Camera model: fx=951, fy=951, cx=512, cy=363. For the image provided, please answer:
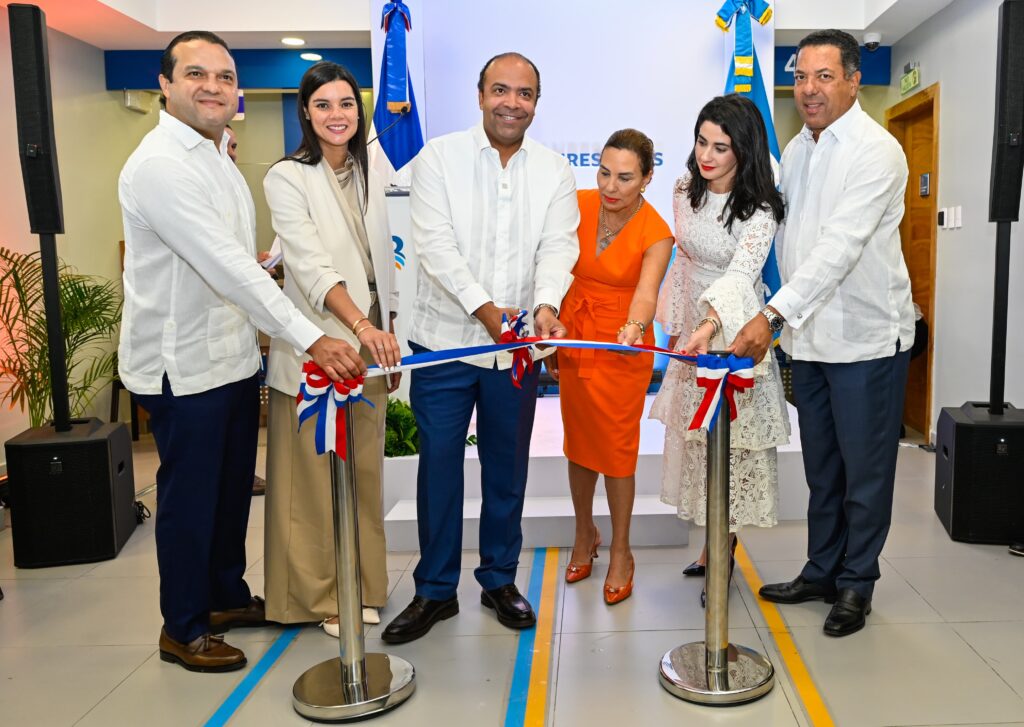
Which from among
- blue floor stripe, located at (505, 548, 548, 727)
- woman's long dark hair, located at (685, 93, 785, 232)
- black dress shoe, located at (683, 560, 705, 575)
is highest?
woman's long dark hair, located at (685, 93, 785, 232)

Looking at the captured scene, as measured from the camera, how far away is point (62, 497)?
165 inches

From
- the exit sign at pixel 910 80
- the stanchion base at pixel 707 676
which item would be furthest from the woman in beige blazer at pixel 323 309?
the exit sign at pixel 910 80

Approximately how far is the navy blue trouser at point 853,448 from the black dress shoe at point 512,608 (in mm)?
1102

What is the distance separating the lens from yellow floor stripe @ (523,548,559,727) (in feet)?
8.85

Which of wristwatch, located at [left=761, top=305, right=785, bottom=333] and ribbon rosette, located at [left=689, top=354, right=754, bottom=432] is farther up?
wristwatch, located at [left=761, top=305, right=785, bottom=333]

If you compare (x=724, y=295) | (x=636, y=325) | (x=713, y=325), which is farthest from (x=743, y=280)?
(x=636, y=325)

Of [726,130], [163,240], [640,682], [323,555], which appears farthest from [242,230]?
[640,682]

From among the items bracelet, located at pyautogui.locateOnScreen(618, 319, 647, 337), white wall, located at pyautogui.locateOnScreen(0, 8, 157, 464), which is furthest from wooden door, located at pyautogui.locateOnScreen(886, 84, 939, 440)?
white wall, located at pyautogui.locateOnScreen(0, 8, 157, 464)

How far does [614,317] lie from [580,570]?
104 cm

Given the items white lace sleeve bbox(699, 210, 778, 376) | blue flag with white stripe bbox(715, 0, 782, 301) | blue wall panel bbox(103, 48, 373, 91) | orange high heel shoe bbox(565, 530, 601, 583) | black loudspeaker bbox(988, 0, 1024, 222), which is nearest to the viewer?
white lace sleeve bbox(699, 210, 778, 376)

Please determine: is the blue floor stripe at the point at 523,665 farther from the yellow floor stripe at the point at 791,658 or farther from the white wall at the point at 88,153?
the white wall at the point at 88,153

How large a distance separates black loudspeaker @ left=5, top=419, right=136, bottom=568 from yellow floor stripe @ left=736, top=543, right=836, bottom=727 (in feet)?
9.18

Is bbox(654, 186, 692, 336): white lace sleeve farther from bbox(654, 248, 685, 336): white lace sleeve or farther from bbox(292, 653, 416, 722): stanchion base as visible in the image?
bbox(292, 653, 416, 722): stanchion base

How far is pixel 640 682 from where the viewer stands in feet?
9.45
